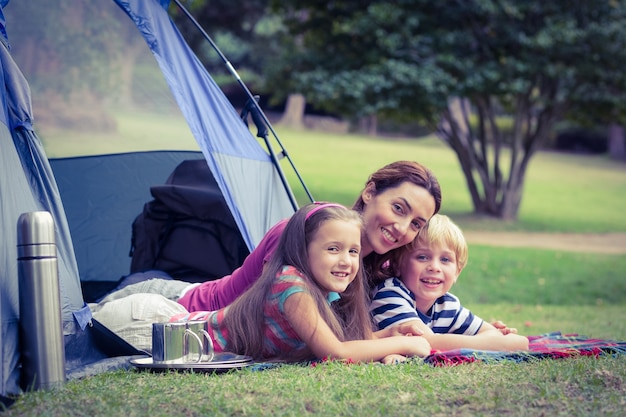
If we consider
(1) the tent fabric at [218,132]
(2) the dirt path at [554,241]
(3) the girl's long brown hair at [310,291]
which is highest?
(1) the tent fabric at [218,132]

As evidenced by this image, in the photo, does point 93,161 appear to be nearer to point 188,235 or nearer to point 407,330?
point 188,235

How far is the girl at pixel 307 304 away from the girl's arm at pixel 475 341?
0.69 ft

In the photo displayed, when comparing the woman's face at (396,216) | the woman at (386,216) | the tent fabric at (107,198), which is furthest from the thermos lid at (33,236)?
the tent fabric at (107,198)

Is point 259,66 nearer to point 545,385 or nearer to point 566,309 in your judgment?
point 566,309

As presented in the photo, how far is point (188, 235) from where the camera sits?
4.80 m

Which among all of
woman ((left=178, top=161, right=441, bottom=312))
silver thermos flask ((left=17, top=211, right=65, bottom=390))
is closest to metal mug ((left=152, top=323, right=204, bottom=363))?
silver thermos flask ((left=17, top=211, right=65, bottom=390))

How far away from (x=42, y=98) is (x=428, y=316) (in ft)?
12.9

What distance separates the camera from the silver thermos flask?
2.86 m

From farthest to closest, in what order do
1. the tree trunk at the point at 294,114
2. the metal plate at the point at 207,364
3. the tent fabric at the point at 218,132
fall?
the tree trunk at the point at 294,114 → the tent fabric at the point at 218,132 → the metal plate at the point at 207,364

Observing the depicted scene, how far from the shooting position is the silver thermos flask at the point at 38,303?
286 centimetres

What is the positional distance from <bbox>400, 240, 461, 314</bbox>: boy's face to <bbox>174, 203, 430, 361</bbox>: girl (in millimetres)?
368

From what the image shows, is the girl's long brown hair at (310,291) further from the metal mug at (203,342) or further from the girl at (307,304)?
the metal mug at (203,342)

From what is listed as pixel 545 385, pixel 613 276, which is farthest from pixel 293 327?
pixel 613 276

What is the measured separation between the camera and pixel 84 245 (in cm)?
533
